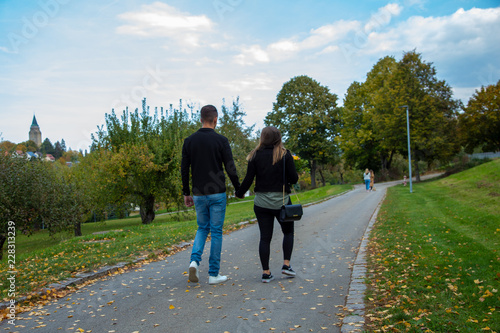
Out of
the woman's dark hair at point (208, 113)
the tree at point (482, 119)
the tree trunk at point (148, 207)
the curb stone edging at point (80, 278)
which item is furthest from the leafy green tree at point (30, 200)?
the tree at point (482, 119)

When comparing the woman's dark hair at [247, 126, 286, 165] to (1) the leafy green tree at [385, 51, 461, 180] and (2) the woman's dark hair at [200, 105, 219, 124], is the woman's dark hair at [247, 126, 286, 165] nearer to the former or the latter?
(2) the woman's dark hair at [200, 105, 219, 124]

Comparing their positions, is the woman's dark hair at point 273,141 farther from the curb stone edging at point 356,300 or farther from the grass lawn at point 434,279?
the grass lawn at point 434,279

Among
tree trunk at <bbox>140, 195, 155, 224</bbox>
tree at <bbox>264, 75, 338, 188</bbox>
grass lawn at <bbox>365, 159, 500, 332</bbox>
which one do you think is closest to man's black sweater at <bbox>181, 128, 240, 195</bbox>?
grass lawn at <bbox>365, 159, 500, 332</bbox>

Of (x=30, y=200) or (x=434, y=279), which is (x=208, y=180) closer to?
(x=434, y=279)

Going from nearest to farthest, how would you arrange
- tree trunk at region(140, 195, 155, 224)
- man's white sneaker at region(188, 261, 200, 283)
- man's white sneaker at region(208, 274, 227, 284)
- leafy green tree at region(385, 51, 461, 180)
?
man's white sneaker at region(188, 261, 200, 283)
man's white sneaker at region(208, 274, 227, 284)
tree trunk at region(140, 195, 155, 224)
leafy green tree at region(385, 51, 461, 180)

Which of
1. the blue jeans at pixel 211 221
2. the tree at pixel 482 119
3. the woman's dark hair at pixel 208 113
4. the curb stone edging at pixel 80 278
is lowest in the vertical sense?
the curb stone edging at pixel 80 278

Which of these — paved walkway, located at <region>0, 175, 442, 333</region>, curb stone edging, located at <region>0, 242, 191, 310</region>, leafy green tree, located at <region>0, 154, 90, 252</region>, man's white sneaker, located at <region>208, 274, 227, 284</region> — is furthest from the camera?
leafy green tree, located at <region>0, 154, 90, 252</region>

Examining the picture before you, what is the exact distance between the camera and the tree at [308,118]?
4975cm

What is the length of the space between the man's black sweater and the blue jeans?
0.11 meters

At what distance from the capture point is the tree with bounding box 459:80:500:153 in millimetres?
37406

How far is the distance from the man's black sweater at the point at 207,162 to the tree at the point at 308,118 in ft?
144

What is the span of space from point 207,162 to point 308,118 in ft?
147

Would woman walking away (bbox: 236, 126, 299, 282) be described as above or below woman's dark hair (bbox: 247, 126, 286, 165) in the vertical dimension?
below

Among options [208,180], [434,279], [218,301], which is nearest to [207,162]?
[208,180]
